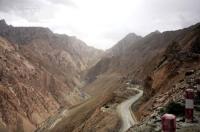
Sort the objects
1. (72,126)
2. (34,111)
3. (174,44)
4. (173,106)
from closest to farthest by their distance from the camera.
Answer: (173,106) < (174,44) < (72,126) < (34,111)

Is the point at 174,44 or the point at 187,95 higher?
the point at 174,44

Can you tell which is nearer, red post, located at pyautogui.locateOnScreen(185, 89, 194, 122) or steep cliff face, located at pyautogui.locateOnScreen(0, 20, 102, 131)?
red post, located at pyautogui.locateOnScreen(185, 89, 194, 122)

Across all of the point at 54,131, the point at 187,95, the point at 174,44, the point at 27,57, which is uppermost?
the point at 27,57

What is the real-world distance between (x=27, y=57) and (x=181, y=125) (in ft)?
580

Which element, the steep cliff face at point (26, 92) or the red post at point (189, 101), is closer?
the red post at point (189, 101)

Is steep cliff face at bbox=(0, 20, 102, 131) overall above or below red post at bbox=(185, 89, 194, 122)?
above

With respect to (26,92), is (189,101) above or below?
below

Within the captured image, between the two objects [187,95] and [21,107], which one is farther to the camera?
[21,107]

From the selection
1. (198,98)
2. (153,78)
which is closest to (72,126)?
(153,78)

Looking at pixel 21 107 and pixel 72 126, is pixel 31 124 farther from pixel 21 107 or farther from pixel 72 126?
pixel 72 126

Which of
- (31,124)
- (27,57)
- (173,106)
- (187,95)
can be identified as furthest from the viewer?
(27,57)

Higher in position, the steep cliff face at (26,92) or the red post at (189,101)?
the steep cliff face at (26,92)

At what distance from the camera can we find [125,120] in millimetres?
34969

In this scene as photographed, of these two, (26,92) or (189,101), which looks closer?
(189,101)
